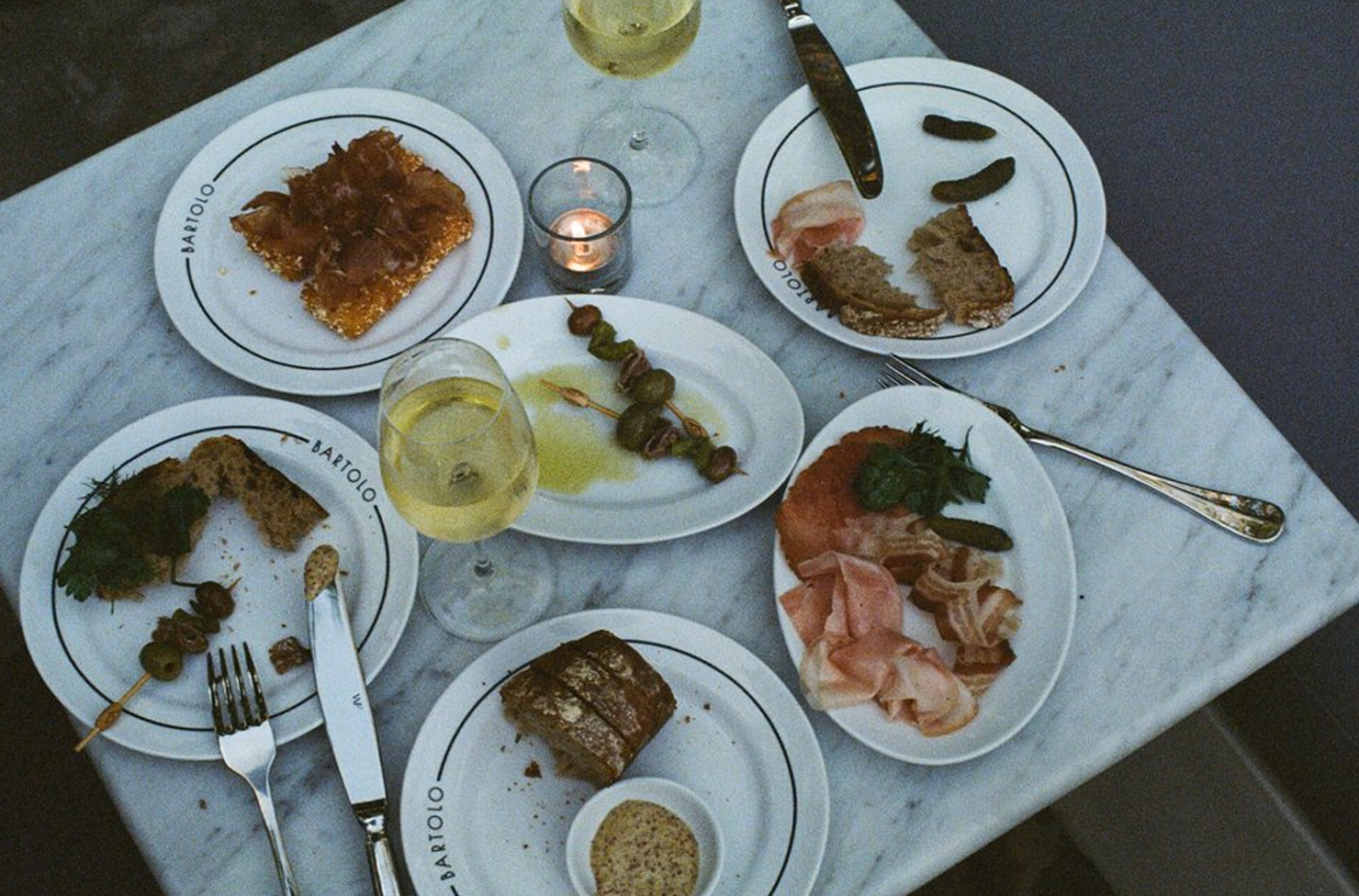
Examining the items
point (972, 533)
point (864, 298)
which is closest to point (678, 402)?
point (864, 298)

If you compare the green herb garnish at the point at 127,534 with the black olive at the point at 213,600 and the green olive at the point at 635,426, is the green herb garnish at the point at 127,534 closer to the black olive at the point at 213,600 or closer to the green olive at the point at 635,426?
the black olive at the point at 213,600

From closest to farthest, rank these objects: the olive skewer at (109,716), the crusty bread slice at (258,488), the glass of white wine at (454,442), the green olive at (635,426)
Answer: the glass of white wine at (454,442) → the olive skewer at (109,716) → the crusty bread slice at (258,488) → the green olive at (635,426)

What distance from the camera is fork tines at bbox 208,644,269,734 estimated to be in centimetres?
138

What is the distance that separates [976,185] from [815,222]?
10.6 inches

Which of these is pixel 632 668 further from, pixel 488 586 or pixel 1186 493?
pixel 1186 493

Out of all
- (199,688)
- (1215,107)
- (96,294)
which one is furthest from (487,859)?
(1215,107)

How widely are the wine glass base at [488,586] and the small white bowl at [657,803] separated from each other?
271mm

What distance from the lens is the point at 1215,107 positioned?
7.89 feet

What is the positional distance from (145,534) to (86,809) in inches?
58.4

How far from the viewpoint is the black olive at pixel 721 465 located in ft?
5.20

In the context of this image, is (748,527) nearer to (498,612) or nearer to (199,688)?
(498,612)

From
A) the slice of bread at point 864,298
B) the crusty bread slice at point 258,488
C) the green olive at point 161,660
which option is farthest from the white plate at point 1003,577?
the green olive at point 161,660

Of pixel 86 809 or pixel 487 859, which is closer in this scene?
pixel 487 859

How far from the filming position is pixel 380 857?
1311 millimetres
